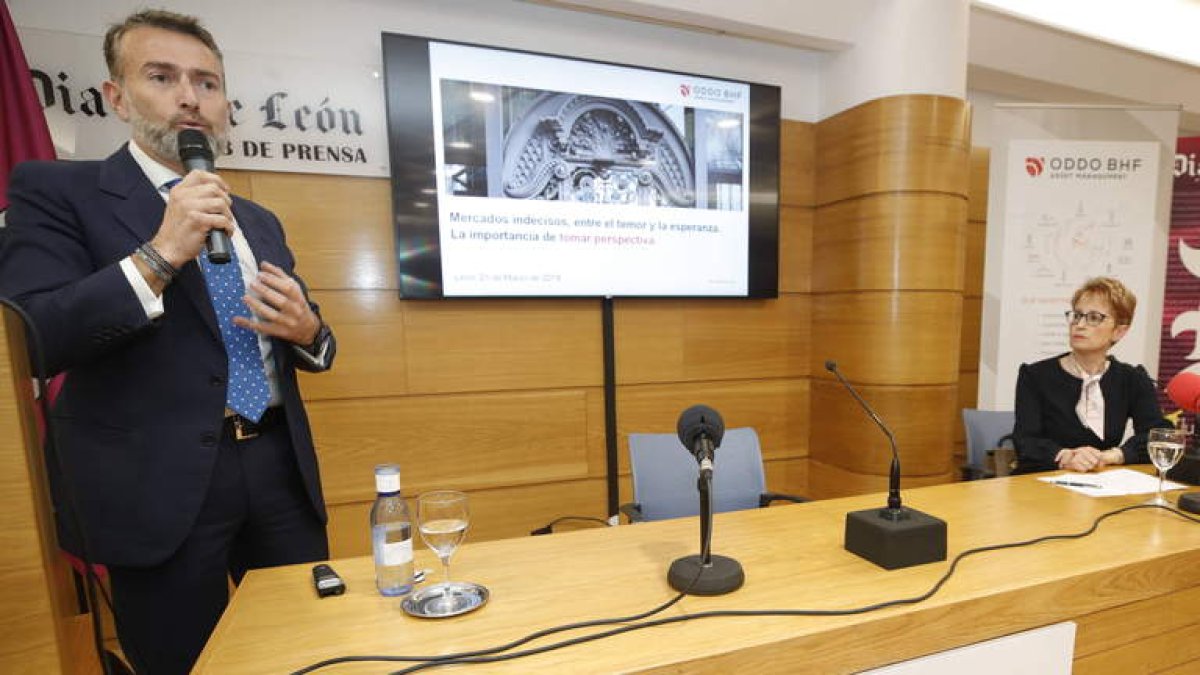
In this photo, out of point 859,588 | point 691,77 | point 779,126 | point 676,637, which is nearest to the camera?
point 676,637

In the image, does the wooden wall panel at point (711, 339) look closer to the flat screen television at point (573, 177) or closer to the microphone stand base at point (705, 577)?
the flat screen television at point (573, 177)

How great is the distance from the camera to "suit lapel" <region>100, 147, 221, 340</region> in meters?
1.16

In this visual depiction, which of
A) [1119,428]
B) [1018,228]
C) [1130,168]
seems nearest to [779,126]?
[1018,228]

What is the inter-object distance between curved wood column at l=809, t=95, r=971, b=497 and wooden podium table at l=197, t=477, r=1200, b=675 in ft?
4.62

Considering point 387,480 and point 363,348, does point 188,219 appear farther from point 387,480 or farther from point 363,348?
point 363,348

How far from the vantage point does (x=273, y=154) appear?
7.16 ft

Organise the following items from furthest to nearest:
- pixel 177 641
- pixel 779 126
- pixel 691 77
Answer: pixel 779 126 < pixel 691 77 < pixel 177 641

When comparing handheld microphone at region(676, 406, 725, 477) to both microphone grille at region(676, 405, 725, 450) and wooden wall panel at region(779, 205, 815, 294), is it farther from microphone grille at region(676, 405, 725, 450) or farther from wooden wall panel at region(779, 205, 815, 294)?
wooden wall panel at region(779, 205, 815, 294)

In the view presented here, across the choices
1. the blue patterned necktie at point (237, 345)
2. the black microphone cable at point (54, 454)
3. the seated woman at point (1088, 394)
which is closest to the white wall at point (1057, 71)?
the seated woman at point (1088, 394)

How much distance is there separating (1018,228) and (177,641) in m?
4.20

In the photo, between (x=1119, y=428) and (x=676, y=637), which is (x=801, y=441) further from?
(x=676, y=637)

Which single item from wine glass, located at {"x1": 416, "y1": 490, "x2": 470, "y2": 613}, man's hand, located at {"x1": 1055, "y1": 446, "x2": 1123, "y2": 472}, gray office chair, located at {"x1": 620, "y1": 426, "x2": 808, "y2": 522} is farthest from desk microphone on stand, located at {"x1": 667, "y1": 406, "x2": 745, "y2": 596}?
man's hand, located at {"x1": 1055, "y1": 446, "x2": 1123, "y2": 472}

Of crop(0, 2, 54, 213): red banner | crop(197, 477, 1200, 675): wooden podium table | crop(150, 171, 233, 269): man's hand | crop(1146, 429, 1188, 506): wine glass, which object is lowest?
crop(197, 477, 1200, 675): wooden podium table

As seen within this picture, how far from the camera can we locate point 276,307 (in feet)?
3.92
